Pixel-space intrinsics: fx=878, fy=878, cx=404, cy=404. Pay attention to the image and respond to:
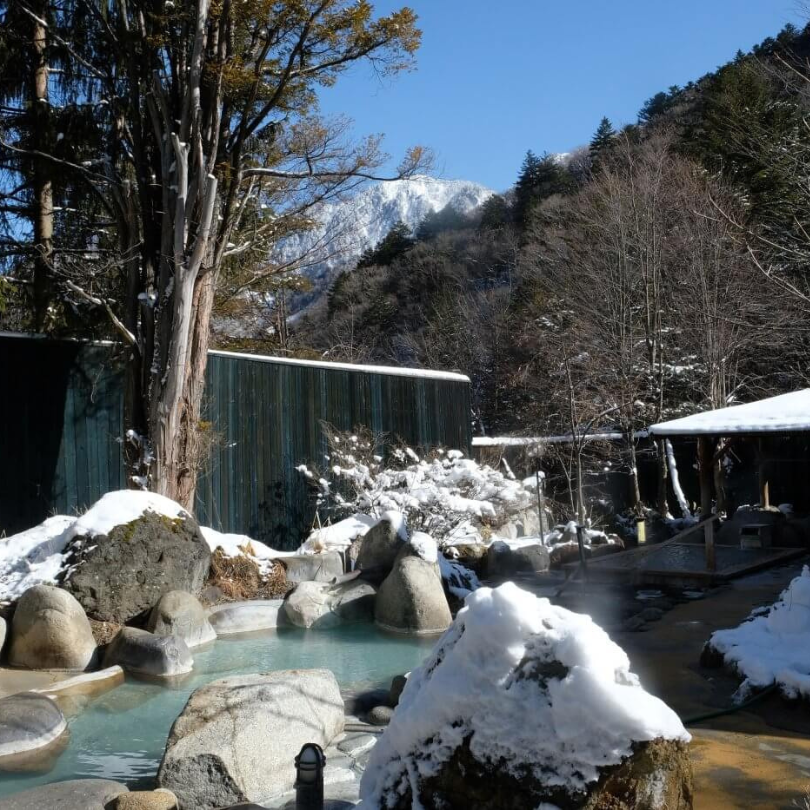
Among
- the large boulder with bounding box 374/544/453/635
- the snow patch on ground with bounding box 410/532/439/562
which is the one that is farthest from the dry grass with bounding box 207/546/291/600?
the snow patch on ground with bounding box 410/532/439/562

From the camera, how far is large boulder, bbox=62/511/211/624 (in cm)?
884

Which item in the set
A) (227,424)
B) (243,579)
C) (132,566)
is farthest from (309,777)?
(227,424)

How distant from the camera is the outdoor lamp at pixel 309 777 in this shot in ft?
12.2

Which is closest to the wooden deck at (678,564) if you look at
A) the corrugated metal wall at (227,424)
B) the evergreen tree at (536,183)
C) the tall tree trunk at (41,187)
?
the corrugated metal wall at (227,424)

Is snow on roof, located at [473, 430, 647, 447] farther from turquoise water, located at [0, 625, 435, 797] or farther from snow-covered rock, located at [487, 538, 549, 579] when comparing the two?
turquoise water, located at [0, 625, 435, 797]

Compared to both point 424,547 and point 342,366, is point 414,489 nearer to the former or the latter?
point 424,547

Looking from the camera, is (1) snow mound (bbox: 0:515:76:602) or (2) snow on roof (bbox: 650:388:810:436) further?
(2) snow on roof (bbox: 650:388:810:436)

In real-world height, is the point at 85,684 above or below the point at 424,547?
below

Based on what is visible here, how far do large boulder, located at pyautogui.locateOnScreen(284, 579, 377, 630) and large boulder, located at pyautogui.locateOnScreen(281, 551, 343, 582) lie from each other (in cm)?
54

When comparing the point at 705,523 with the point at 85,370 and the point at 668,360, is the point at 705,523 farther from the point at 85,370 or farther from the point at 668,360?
the point at 668,360

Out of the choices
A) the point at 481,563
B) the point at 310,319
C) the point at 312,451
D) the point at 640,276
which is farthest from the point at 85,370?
the point at 310,319

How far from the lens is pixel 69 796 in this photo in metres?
4.74

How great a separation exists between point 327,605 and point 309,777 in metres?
6.48

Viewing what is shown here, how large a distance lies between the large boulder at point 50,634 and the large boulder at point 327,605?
2395 millimetres
